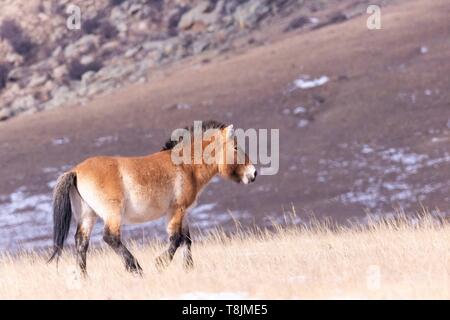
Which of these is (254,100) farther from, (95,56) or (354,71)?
(95,56)

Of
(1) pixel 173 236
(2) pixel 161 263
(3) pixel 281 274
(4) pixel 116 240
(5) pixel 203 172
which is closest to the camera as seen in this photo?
(3) pixel 281 274

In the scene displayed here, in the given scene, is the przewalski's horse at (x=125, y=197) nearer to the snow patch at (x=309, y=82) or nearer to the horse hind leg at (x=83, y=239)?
the horse hind leg at (x=83, y=239)

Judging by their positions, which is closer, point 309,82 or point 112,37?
point 309,82

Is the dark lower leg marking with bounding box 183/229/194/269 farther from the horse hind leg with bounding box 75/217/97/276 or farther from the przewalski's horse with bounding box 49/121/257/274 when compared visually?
the horse hind leg with bounding box 75/217/97/276

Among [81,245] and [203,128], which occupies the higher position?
[203,128]

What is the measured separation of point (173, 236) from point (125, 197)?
26.4 inches

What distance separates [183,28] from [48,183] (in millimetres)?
24898

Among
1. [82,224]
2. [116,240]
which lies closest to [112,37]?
[82,224]

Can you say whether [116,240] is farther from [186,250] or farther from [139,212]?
[186,250]

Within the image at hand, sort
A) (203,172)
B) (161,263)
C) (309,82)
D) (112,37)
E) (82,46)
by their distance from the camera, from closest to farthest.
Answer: (161,263)
(203,172)
(309,82)
(82,46)
(112,37)

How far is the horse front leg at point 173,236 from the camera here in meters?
10.6

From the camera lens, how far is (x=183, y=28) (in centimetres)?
5544

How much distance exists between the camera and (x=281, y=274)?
9484 mm
